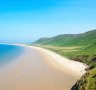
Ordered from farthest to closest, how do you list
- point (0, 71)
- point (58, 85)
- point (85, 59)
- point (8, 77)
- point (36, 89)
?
point (85, 59), point (0, 71), point (8, 77), point (58, 85), point (36, 89)

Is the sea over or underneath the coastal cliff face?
over

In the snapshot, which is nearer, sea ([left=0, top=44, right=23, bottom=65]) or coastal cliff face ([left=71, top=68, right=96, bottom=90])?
coastal cliff face ([left=71, top=68, right=96, bottom=90])

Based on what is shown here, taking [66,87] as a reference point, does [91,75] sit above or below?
above

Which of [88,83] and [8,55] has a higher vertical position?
[8,55]

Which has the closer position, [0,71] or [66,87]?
[66,87]

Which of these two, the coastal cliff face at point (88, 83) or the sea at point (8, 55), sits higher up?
the sea at point (8, 55)

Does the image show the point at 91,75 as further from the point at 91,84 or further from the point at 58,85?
the point at 58,85

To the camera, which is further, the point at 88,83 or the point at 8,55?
the point at 8,55

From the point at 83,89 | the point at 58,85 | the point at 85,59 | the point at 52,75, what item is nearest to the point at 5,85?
the point at 58,85

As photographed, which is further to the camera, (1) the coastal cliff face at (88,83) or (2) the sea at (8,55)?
(2) the sea at (8,55)

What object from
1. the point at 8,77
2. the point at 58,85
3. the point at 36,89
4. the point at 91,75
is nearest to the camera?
the point at 91,75
